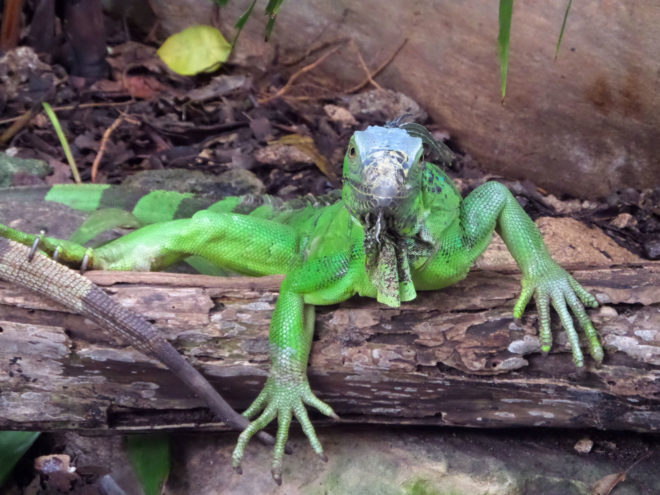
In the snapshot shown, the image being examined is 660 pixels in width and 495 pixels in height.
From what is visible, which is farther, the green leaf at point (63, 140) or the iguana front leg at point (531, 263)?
the green leaf at point (63, 140)

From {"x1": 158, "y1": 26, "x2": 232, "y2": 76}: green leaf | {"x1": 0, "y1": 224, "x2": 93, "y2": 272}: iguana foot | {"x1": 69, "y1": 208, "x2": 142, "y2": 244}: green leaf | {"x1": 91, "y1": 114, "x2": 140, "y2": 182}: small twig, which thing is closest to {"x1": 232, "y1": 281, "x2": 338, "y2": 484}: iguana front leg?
{"x1": 0, "y1": 224, "x2": 93, "y2": 272}: iguana foot

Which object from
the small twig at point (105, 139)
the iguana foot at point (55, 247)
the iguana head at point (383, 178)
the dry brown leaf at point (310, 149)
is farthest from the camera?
the small twig at point (105, 139)

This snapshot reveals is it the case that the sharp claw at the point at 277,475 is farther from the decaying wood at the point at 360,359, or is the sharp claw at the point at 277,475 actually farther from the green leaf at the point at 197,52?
the green leaf at the point at 197,52

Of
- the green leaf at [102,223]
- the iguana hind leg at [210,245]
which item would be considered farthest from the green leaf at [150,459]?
the green leaf at [102,223]

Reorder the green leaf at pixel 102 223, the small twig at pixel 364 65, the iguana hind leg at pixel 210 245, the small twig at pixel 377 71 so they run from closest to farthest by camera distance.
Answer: the iguana hind leg at pixel 210 245
the green leaf at pixel 102 223
the small twig at pixel 377 71
the small twig at pixel 364 65

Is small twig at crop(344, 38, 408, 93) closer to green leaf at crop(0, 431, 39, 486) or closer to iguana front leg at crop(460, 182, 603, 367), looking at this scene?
iguana front leg at crop(460, 182, 603, 367)

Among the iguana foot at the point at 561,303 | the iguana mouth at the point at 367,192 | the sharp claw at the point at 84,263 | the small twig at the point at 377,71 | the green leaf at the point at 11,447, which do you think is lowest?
the green leaf at the point at 11,447

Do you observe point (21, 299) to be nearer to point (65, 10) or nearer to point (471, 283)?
point (471, 283)

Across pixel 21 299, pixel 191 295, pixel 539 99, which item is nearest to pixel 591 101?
pixel 539 99
